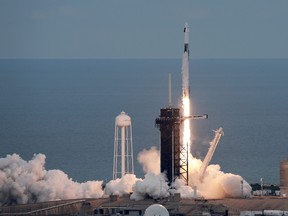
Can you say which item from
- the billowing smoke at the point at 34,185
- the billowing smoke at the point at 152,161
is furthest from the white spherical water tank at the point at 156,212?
the billowing smoke at the point at 152,161

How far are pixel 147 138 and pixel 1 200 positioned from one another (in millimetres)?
48993

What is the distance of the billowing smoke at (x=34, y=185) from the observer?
82812mm

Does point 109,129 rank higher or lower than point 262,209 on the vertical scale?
higher

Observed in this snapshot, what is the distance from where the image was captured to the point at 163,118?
82.6 m

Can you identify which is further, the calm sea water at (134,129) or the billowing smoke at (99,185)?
the calm sea water at (134,129)

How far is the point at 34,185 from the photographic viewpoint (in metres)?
83.6

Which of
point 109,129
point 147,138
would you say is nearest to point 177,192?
point 147,138

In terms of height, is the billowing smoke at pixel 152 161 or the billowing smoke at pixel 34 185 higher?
the billowing smoke at pixel 152 161

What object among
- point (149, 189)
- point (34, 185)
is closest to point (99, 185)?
point (34, 185)

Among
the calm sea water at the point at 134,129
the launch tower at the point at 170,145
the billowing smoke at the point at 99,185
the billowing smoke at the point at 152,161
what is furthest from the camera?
the calm sea water at the point at 134,129

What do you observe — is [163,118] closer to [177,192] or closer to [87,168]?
[177,192]

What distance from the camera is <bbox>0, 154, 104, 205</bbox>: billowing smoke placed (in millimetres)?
82812

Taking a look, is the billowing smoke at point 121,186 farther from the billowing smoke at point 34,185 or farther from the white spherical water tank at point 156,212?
the white spherical water tank at point 156,212

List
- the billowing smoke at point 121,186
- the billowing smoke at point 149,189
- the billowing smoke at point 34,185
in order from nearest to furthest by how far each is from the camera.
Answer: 1. the billowing smoke at point 149,189
2. the billowing smoke at point 121,186
3. the billowing smoke at point 34,185
